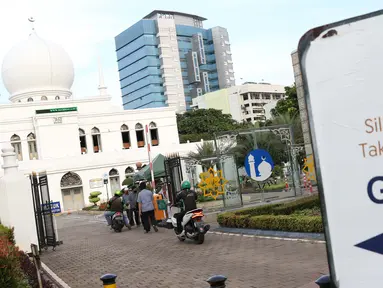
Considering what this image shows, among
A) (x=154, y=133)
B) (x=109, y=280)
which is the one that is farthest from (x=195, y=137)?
(x=109, y=280)

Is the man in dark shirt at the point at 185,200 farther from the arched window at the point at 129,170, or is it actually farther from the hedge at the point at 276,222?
the arched window at the point at 129,170

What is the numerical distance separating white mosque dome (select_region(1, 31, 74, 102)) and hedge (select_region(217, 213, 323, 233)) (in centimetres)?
3550

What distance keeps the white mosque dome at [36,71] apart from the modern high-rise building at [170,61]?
50.0 m

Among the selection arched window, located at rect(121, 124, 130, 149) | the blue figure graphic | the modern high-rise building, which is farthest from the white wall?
the blue figure graphic

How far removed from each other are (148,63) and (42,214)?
293ft

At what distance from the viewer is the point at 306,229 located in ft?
31.8

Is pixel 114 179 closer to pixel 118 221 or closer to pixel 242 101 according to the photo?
pixel 118 221

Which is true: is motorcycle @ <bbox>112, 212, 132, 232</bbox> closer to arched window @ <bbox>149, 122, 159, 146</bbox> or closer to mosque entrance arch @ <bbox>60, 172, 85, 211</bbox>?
mosque entrance arch @ <bbox>60, 172, 85, 211</bbox>

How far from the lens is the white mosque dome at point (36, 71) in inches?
1767

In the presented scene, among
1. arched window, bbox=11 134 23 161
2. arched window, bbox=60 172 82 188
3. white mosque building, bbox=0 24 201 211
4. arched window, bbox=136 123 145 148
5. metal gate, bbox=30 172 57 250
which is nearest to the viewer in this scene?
metal gate, bbox=30 172 57 250

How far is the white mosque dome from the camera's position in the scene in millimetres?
44875

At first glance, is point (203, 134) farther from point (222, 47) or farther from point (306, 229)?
point (222, 47)

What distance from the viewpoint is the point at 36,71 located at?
1768 inches

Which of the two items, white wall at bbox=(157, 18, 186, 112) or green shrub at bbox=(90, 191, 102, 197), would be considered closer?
green shrub at bbox=(90, 191, 102, 197)
